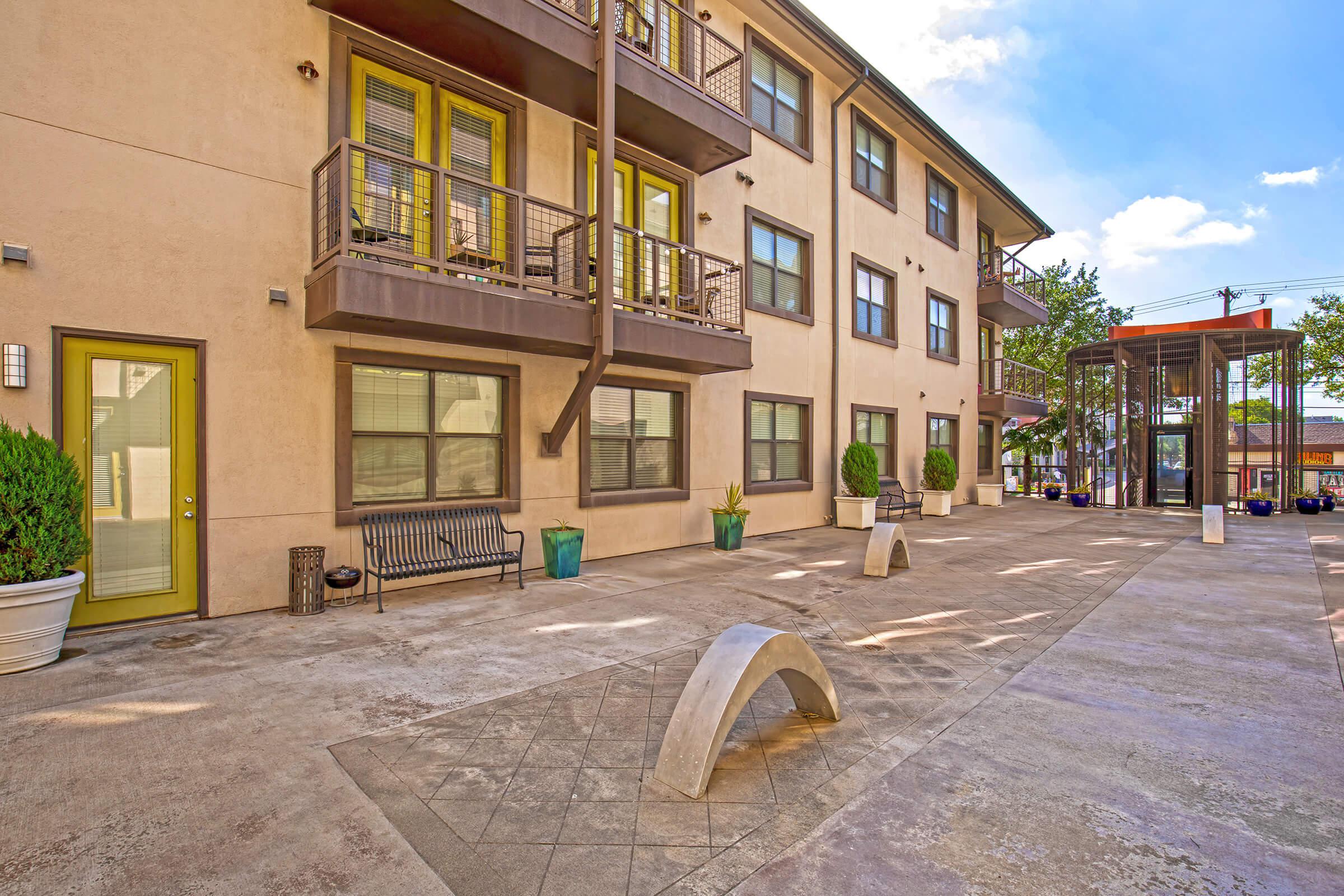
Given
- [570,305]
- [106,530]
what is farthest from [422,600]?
[570,305]

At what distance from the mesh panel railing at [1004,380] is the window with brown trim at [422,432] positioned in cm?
1697

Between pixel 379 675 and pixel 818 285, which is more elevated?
pixel 818 285

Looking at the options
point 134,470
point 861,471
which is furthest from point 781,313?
point 134,470

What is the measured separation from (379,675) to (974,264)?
68.1 feet

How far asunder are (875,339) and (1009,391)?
8761 millimetres

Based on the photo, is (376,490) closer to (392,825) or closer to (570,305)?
(570,305)

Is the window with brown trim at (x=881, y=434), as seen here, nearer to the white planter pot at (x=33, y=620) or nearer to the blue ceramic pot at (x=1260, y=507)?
the blue ceramic pot at (x=1260, y=507)

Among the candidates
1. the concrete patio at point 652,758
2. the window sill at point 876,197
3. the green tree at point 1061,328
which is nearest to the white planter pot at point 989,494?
the window sill at point 876,197

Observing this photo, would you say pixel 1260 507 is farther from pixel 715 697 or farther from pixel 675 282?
pixel 715 697

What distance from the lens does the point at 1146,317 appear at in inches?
1563

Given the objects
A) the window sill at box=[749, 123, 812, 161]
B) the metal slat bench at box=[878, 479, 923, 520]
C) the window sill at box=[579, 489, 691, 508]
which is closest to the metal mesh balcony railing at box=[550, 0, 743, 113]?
the window sill at box=[749, 123, 812, 161]

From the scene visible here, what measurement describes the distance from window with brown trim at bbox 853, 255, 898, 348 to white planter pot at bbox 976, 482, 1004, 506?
663 centimetres

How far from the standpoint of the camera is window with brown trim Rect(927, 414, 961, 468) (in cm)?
1838

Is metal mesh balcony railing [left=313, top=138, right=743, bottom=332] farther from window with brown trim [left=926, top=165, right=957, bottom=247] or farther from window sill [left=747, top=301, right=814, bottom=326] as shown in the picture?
window with brown trim [left=926, top=165, right=957, bottom=247]
